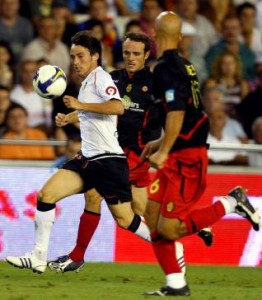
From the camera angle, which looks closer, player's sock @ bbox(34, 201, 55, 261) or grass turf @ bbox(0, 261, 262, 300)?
grass turf @ bbox(0, 261, 262, 300)

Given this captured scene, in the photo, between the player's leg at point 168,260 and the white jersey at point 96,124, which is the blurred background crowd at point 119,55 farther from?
the player's leg at point 168,260

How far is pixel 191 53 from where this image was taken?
15531 millimetres

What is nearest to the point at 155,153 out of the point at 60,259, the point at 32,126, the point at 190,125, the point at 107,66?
the point at 190,125

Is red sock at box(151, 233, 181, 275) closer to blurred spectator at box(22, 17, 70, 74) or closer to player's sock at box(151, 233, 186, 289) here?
player's sock at box(151, 233, 186, 289)

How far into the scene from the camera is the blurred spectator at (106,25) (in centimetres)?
1528

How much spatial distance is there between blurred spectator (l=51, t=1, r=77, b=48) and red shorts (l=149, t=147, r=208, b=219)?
6.73 meters

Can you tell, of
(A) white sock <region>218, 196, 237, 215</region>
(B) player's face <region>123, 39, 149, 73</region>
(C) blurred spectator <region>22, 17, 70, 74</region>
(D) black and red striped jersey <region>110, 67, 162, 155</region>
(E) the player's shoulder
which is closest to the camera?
(A) white sock <region>218, 196, 237, 215</region>

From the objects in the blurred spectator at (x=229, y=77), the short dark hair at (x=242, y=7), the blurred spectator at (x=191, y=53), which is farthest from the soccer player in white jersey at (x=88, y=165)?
the short dark hair at (x=242, y=7)

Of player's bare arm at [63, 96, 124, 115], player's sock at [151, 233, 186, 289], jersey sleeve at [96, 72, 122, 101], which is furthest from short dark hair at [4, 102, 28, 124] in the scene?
player's sock at [151, 233, 186, 289]

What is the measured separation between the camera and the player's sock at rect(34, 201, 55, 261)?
10.1m

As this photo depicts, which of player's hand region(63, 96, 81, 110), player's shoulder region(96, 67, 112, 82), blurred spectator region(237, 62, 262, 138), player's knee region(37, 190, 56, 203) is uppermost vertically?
player's shoulder region(96, 67, 112, 82)

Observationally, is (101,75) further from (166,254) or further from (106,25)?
(106,25)

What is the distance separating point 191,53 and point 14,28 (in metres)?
2.31

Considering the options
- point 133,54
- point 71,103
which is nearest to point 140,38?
point 133,54
